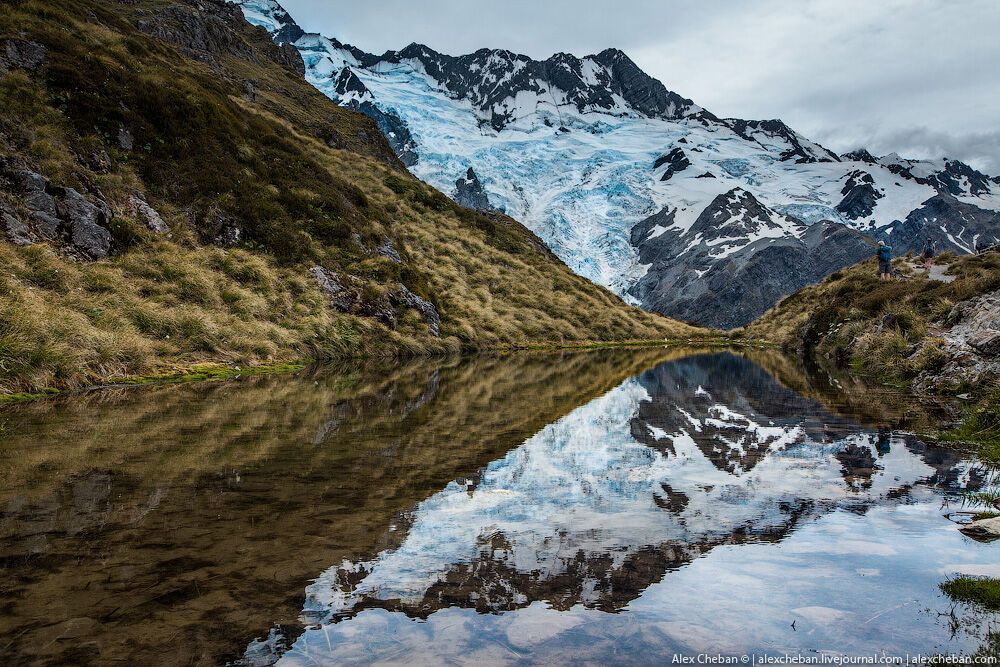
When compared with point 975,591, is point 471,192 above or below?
above

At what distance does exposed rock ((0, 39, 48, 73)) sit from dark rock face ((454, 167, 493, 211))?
144 meters

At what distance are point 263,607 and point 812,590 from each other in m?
3.35

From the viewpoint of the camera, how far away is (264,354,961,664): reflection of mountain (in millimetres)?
4070

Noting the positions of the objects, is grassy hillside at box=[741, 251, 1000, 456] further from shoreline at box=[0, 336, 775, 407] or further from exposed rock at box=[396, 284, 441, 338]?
exposed rock at box=[396, 284, 441, 338]

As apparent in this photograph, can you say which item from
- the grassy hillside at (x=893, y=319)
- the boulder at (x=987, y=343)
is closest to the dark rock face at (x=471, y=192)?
the grassy hillside at (x=893, y=319)

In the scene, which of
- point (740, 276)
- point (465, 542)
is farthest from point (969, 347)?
point (740, 276)

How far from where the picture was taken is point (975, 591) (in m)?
3.86

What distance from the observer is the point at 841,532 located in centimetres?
511

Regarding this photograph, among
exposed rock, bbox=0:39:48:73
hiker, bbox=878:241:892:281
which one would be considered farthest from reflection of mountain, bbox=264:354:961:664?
exposed rock, bbox=0:39:48:73

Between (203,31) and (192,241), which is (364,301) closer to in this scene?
(192,241)

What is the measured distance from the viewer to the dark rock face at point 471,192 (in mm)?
167875

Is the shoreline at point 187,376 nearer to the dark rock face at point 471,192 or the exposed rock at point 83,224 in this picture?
the exposed rock at point 83,224

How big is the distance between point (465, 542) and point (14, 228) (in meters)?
18.0

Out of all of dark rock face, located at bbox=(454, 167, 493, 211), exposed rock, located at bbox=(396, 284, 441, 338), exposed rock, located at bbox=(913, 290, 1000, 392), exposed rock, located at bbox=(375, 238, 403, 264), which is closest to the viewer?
exposed rock, located at bbox=(913, 290, 1000, 392)
